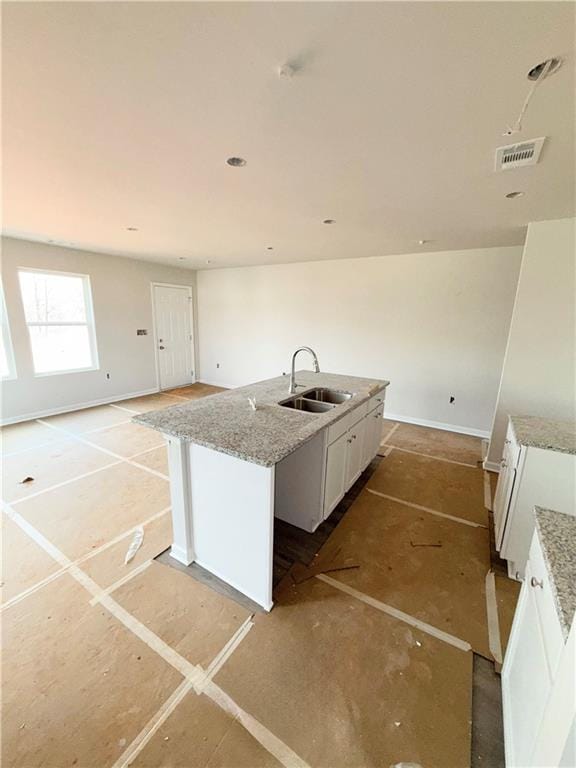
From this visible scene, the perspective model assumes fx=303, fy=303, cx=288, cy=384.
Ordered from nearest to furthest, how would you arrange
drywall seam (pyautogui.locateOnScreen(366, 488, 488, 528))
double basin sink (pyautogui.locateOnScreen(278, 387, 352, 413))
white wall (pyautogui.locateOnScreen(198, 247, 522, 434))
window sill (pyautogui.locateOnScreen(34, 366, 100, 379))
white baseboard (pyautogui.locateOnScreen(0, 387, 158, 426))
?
drywall seam (pyautogui.locateOnScreen(366, 488, 488, 528)), double basin sink (pyautogui.locateOnScreen(278, 387, 352, 413)), white wall (pyautogui.locateOnScreen(198, 247, 522, 434)), white baseboard (pyautogui.locateOnScreen(0, 387, 158, 426)), window sill (pyautogui.locateOnScreen(34, 366, 100, 379))

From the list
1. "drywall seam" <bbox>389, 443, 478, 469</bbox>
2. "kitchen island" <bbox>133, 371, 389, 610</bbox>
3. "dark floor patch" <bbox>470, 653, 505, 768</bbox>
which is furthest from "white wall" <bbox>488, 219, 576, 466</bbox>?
"dark floor patch" <bbox>470, 653, 505, 768</bbox>

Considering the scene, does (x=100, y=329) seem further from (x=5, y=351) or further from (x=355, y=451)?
(x=355, y=451)

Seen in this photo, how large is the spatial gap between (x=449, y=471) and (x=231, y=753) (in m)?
2.93

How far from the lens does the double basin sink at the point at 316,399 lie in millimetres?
2608

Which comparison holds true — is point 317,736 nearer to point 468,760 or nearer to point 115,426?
point 468,760

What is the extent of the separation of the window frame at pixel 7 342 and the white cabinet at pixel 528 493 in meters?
5.76

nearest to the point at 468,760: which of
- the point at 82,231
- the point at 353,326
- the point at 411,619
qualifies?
the point at 411,619

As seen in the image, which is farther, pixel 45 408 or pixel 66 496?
pixel 45 408

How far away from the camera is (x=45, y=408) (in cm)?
460

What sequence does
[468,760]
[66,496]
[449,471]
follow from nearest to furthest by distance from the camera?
[468,760] → [66,496] → [449,471]

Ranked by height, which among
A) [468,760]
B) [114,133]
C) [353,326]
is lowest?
[468,760]

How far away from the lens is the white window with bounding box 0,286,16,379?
4.04m

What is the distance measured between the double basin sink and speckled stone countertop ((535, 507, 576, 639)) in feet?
5.01

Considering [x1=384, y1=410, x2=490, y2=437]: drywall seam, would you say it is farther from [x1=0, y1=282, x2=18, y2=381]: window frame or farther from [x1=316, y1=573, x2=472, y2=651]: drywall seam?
[x1=0, y1=282, x2=18, y2=381]: window frame
